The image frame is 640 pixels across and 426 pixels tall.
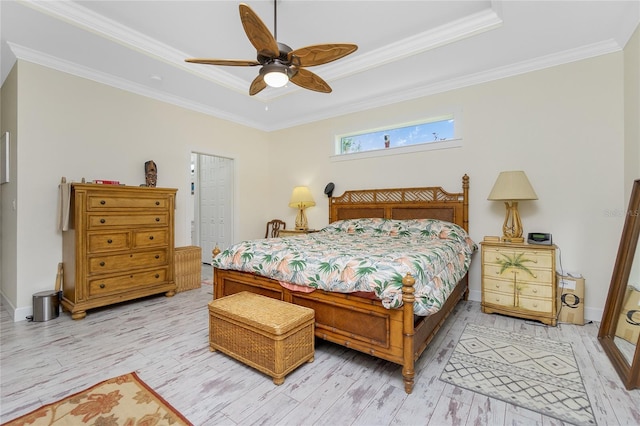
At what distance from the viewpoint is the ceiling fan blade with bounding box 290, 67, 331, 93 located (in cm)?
250

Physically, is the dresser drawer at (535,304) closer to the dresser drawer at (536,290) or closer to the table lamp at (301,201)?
the dresser drawer at (536,290)

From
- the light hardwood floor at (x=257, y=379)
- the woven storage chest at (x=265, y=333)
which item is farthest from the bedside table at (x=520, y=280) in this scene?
the woven storage chest at (x=265, y=333)

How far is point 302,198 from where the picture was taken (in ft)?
16.4

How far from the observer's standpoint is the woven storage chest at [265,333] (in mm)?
1899

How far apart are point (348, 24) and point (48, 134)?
3.49m

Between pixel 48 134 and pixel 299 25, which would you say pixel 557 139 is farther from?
pixel 48 134

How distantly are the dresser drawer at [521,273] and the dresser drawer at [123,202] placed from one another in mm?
4049

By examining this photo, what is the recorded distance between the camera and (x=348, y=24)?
2.86 m

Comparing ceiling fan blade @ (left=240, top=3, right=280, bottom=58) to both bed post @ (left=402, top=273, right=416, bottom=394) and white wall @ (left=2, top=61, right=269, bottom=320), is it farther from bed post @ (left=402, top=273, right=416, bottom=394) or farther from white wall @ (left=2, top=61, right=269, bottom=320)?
white wall @ (left=2, top=61, right=269, bottom=320)

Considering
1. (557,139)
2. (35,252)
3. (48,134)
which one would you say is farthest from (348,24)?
(35,252)

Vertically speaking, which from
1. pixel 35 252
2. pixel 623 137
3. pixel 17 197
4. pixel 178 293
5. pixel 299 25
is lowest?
pixel 178 293

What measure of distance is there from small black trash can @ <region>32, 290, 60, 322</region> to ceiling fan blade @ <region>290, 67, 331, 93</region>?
338 centimetres

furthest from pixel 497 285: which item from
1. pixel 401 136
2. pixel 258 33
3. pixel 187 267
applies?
pixel 187 267

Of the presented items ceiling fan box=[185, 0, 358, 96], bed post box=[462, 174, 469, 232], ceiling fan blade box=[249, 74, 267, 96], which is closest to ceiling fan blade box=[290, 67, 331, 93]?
ceiling fan box=[185, 0, 358, 96]
